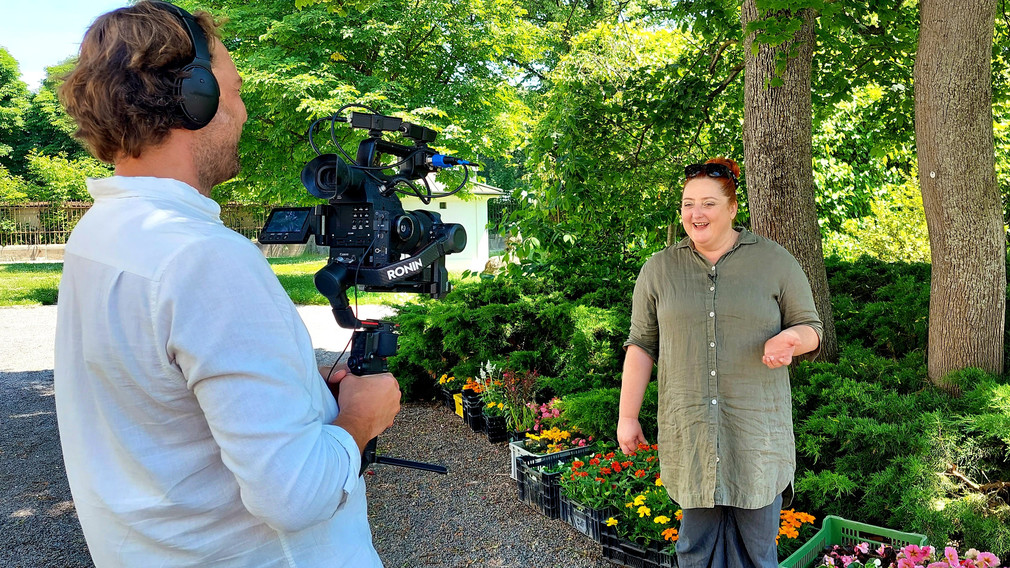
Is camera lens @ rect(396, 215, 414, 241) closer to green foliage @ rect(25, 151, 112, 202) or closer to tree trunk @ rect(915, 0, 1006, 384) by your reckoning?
tree trunk @ rect(915, 0, 1006, 384)

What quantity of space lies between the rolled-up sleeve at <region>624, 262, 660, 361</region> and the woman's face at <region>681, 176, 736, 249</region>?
25 centimetres

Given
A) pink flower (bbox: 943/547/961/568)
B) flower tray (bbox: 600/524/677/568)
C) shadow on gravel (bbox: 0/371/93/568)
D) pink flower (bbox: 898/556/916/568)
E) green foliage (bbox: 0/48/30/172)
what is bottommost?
shadow on gravel (bbox: 0/371/93/568)

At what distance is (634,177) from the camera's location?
21.9 ft

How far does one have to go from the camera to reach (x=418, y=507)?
451 centimetres

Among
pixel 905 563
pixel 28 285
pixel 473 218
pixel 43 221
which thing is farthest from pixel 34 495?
pixel 43 221

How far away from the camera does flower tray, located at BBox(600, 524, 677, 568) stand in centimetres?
343

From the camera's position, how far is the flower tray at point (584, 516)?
3.77 m

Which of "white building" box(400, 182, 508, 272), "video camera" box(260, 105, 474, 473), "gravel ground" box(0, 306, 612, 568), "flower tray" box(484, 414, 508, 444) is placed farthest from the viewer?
"white building" box(400, 182, 508, 272)

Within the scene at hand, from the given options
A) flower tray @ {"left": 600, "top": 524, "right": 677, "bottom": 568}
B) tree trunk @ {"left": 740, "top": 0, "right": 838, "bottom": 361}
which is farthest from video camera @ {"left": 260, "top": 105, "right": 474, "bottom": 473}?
tree trunk @ {"left": 740, "top": 0, "right": 838, "bottom": 361}

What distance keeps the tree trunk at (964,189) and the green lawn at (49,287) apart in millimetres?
8344

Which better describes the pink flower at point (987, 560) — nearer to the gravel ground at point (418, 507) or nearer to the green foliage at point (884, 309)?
the gravel ground at point (418, 507)

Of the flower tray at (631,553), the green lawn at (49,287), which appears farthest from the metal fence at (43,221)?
the flower tray at (631,553)

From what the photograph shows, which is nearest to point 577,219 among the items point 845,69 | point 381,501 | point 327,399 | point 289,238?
point 845,69

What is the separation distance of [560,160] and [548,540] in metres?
3.40
